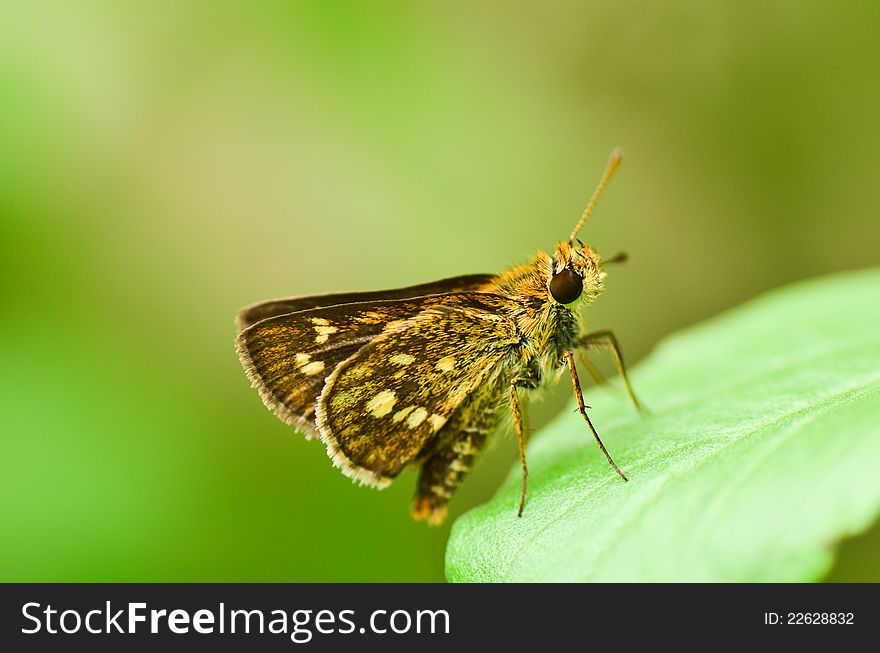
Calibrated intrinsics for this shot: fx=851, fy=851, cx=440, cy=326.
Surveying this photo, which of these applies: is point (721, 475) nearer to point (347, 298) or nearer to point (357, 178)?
point (347, 298)

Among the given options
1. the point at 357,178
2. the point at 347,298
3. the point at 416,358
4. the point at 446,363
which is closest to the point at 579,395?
the point at 446,363

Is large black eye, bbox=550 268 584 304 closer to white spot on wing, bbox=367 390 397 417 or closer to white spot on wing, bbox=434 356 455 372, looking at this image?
white spot on wing, bbox=434 356 455 372

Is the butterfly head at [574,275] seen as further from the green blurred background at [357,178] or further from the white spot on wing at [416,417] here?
the green blurred background at [357,178]

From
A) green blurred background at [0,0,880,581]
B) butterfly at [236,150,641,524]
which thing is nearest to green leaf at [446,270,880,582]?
butterfly at [236,150,641,524]

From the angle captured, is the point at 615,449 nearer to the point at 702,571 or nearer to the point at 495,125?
the point at 702,571

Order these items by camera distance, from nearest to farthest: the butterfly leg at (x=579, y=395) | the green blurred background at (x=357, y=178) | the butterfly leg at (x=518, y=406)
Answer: the butterfly leg at (x=579, y=395)
the butterfly leg at (x=518, y=406)
the green blurred background at (x=357, y=178)

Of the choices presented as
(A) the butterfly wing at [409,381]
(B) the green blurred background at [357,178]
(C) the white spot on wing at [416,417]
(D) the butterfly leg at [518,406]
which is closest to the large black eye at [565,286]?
(A) the butterfly wing at [409,381]

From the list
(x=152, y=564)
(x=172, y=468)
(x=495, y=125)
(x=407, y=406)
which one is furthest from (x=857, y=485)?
(x=495, y=125)
